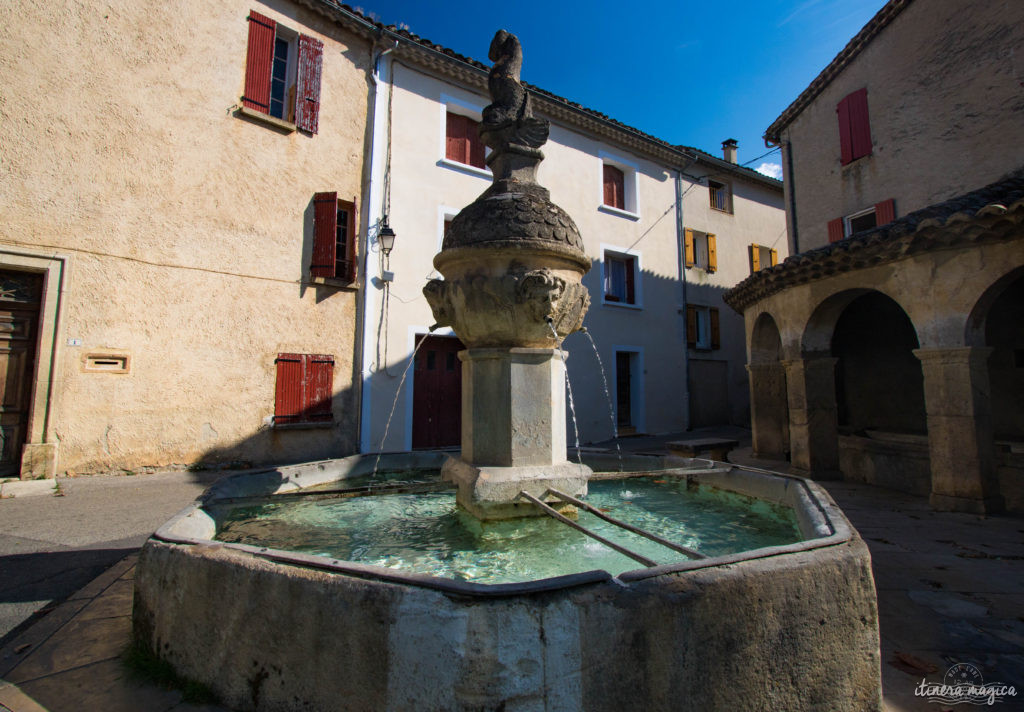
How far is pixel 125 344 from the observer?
7141 mm

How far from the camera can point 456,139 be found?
36.1 feet

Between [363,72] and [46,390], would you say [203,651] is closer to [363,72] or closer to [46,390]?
[46,390]

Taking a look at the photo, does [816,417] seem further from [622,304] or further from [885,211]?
[622,304]

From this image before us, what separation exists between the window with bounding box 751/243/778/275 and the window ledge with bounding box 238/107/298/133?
1378 cm

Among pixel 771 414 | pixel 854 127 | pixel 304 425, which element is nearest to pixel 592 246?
pixel 854 127

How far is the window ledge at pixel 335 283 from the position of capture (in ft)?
28.9

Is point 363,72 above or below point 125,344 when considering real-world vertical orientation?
above

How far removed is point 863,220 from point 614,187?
5.76m

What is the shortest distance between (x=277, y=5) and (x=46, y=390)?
23.5 feet

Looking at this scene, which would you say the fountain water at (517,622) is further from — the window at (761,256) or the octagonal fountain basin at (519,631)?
the window at (761,256)

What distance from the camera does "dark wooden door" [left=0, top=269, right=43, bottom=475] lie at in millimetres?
6488

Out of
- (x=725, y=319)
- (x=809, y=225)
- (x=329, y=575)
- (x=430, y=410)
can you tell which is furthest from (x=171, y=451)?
(x=725, y=319)

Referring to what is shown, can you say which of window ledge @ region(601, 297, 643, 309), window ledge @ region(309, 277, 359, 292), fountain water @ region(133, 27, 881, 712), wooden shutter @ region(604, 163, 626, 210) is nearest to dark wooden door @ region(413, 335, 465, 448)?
window ledge @ region(309, 277, 359, 292)

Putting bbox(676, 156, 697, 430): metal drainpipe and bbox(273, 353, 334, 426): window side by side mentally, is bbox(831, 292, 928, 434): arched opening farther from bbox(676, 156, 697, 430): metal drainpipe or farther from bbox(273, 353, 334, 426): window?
bbox(273, 353, 334, 426): window
